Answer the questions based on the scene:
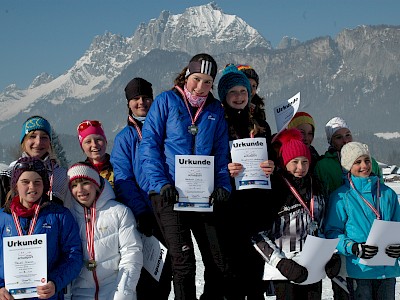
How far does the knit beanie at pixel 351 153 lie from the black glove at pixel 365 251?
78 cm

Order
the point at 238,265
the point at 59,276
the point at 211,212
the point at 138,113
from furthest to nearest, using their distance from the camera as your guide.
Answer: the point at 138,113
the point at 238,265
the point at 211,212
the point at 59,276

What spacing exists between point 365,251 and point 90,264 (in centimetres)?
244

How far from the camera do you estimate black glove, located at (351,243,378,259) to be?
4.72 m

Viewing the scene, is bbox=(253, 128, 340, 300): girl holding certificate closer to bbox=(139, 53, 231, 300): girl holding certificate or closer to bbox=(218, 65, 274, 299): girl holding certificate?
bbox=(218, 65, 274, 299): girl holding certificate

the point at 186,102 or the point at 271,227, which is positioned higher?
the point at 186,102

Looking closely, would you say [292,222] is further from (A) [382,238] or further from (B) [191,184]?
(B) [191,184]

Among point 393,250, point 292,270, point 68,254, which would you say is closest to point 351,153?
point 393,250

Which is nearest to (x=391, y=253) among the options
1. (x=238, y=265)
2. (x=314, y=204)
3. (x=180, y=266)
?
(x=314, y=204)

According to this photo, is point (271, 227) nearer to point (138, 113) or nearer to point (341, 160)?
point (341, 160)

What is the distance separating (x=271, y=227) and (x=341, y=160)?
3.18ft

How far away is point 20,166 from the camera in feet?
14.6

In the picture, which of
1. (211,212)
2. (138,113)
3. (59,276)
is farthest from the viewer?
(138,113)

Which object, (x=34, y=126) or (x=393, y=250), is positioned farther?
(x=34, y=126)

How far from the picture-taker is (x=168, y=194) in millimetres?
4422
